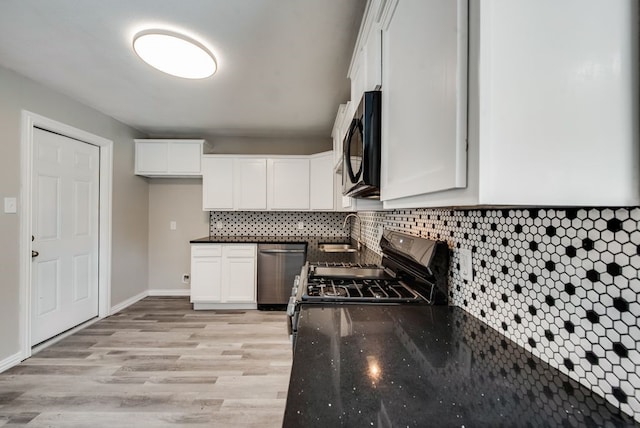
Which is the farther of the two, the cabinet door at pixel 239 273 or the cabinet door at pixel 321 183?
the cabinet door at pixel 321 183

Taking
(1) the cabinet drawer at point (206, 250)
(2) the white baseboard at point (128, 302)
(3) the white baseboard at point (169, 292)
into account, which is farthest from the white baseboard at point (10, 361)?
(3) the white baseboard at point (169, 292)

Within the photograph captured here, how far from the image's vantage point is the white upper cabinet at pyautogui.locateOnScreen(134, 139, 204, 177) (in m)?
3.62

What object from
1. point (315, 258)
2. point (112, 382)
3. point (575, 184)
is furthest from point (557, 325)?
point (112, 382)

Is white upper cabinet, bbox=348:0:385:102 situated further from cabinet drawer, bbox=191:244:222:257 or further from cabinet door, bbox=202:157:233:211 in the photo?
cabinet drawer, bbox=191:244:222:257

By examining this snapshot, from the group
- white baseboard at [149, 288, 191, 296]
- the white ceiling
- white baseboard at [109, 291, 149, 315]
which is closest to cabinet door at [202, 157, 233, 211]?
the white ceiling

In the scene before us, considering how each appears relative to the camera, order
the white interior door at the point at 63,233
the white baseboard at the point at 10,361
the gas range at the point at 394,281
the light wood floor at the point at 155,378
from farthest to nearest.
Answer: the white interior door at the point at 63,233, the white baseboard at the point at 10,361, the light wood floor at the point at 155,378, the gas range at the point at 394,281

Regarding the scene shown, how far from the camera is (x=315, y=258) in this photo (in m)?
2.19

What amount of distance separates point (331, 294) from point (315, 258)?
985 millimetres

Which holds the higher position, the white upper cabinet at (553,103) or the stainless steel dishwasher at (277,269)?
the white upper cabinet at (553,103)

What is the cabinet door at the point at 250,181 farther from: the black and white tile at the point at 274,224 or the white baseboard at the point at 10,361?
the white baseboard at the point at 10,361

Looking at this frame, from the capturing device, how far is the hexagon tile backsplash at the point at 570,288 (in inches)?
21.5

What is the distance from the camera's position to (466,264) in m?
1.04

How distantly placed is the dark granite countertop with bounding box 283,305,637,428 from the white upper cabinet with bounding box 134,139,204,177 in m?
3.35

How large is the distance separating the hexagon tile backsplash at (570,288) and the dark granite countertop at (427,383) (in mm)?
49
